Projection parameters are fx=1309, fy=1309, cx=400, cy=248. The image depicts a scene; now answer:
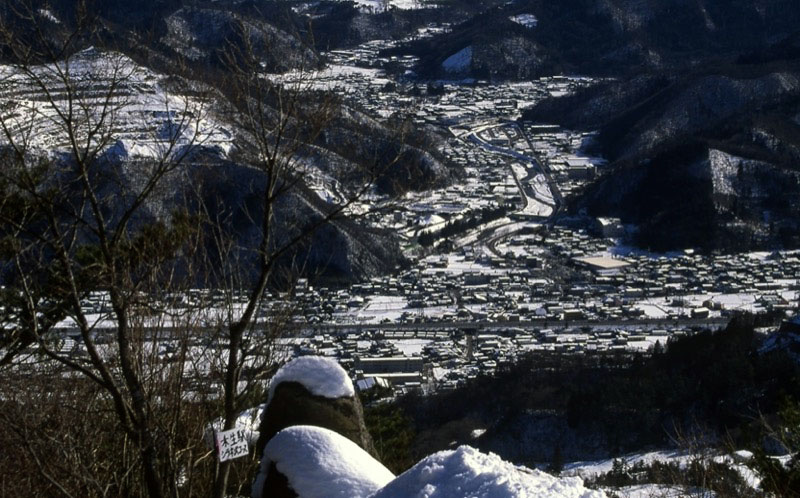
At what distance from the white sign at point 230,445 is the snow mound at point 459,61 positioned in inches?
3624

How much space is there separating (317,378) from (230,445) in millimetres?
3762

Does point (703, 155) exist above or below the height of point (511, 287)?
above

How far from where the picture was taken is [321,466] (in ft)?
27.7

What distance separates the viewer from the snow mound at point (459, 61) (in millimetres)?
99500

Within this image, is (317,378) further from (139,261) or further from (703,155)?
(703,155)

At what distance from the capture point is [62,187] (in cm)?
842

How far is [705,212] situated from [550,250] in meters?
8.33

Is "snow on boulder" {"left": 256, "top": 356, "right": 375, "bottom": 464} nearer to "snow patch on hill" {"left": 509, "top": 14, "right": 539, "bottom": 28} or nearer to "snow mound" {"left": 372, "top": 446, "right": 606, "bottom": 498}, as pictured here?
"snow mound" {"left": 372, "top": 446, "right": 606, "bottom": 498}

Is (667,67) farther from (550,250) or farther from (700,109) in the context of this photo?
(550,250)

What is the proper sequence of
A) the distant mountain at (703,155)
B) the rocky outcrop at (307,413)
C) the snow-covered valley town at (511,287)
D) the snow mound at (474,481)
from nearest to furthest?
the snow mound at (474,481) → the rocky outcrop at (307,413) → the snow-covered valley town at (511,287) → the distant mountain at (703,155)

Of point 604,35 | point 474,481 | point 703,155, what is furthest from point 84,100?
point 604,35

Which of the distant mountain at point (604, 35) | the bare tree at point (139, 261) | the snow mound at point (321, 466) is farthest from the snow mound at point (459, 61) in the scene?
the snow mound at point (321, 466)

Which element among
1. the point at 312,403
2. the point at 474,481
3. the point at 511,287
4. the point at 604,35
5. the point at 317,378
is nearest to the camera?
the point at 474,481

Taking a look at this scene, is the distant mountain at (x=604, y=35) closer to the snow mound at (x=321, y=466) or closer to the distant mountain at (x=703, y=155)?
the distant mountain at (x=703, y=155)
